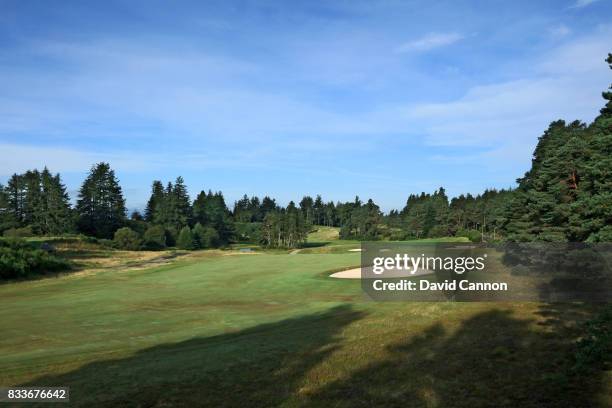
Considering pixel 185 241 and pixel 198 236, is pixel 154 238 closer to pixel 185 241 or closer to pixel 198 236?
pixel 185 241

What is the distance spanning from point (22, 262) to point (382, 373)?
4537cm

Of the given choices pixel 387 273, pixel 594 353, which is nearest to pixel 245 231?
pixel 387 273

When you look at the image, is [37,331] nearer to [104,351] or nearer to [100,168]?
[104,351]

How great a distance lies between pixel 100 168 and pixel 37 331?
3920 inches

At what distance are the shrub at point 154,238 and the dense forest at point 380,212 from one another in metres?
0.22

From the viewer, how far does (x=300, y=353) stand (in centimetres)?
1319

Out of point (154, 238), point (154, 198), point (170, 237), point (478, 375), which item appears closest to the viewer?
point (478, 375)

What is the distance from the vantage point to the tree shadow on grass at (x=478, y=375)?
8148 mm

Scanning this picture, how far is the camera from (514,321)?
47.1 feet

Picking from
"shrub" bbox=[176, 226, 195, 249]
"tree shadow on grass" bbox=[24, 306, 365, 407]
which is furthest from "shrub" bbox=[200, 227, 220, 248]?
"tree shadow on grass" bbox=[24, 306, 365, 407]

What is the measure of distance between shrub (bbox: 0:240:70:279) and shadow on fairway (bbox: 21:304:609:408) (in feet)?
117

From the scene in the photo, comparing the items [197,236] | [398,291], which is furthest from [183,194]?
[398,291]

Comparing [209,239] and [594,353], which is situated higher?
[594,353]

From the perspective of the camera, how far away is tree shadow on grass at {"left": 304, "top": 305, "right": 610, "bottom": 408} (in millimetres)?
8148
